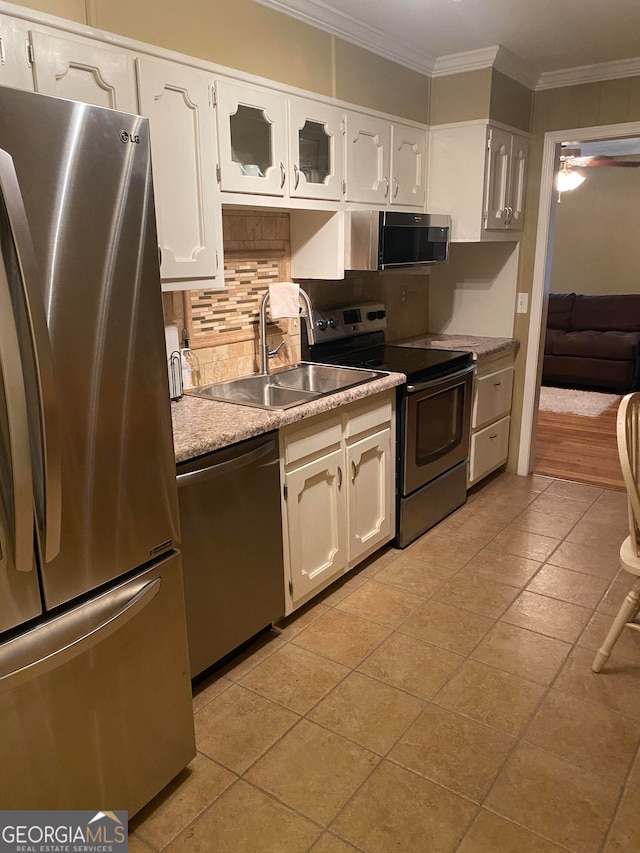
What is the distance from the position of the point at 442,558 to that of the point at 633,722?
122 centimetres

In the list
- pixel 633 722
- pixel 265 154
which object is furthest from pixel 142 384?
pixel 633 722

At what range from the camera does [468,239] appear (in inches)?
140

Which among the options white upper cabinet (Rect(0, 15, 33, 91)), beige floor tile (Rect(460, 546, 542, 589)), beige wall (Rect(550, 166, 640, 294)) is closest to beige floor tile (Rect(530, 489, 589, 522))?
beige floor tile (Rect(460, 546, 542, 589))

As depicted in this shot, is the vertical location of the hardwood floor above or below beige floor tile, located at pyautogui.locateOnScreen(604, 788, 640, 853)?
above

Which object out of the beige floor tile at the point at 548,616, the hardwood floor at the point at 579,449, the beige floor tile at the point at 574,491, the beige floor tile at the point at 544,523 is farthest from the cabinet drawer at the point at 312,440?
the hardwood floor at the point at 579,449

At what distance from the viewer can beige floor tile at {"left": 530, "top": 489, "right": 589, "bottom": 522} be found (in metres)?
3.66

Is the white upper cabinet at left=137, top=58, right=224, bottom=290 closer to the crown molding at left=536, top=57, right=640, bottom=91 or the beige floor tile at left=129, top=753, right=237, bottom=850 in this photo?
the beige floor tile at left=129, top=753, right=237, bottom=850

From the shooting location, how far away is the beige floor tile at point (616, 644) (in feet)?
7.73

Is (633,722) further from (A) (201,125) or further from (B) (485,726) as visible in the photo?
(A) (201,125)

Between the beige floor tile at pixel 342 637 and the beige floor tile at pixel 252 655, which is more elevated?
the beige floor tile at pixel 342 637

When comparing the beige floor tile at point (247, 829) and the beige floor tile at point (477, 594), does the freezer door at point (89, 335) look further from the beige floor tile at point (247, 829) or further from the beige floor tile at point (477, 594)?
the beige floor tile at point (477, 594)

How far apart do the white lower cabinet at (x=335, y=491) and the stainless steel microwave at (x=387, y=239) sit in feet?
2.11

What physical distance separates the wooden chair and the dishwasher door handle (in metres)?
1.14

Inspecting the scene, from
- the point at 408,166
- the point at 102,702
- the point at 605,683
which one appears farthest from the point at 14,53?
the point at 605,683
